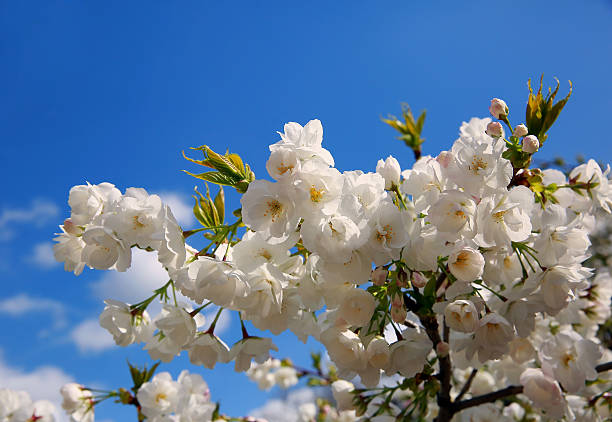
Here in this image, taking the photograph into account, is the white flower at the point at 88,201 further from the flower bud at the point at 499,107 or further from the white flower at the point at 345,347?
the flower bud at the point at 499,107

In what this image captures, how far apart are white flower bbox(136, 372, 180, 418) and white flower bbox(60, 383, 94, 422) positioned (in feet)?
0.99

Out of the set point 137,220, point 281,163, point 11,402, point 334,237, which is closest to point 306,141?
point 281,163

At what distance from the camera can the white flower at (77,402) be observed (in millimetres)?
2340

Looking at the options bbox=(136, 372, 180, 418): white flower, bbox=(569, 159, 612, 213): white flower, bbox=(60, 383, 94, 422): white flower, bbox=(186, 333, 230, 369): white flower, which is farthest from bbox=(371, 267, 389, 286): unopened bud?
bbox=(60, 383, 94, 422): white flower

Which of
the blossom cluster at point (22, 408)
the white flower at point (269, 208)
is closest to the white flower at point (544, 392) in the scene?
the white flower at point (269, 208)

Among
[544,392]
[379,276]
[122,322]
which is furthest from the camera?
[544,392]

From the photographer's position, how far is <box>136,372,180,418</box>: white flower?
7.57 ft

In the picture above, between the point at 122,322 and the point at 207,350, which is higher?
the point at 122,322

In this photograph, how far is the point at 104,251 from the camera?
4.59 feet

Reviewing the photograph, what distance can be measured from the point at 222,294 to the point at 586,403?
7.40ft

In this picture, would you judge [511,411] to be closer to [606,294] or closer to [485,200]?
[606,294]

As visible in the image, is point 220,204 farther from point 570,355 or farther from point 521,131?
point 570,355

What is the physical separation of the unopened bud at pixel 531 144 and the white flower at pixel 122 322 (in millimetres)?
1413

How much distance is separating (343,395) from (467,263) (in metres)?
1.11
